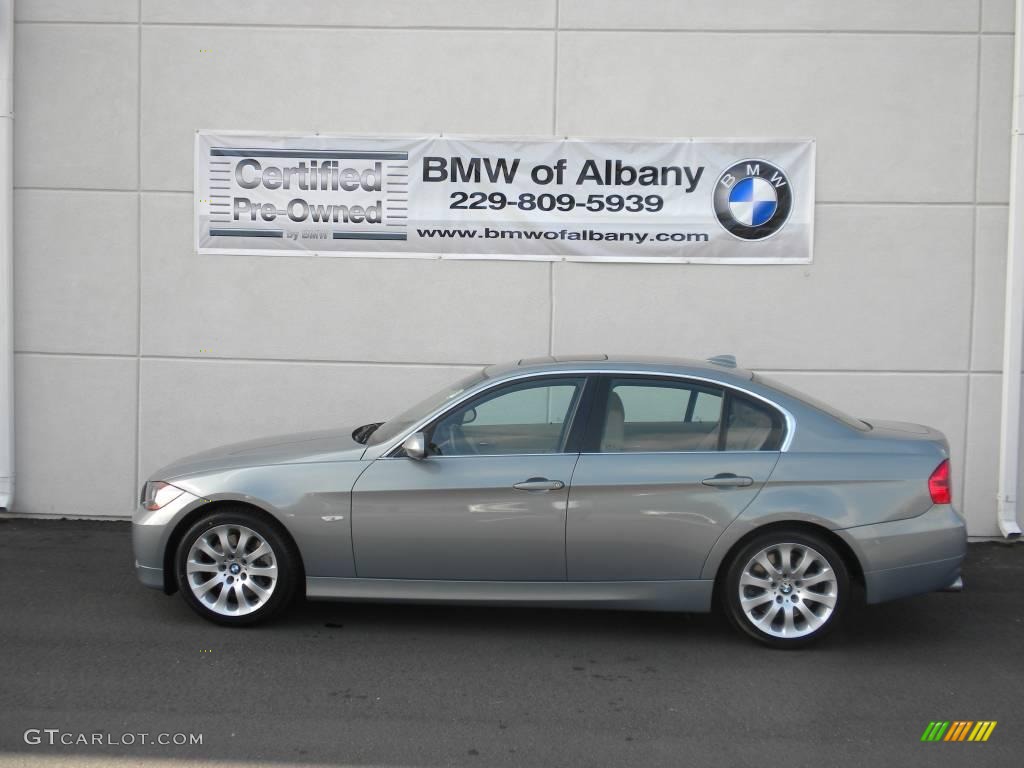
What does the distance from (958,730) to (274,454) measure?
3868mm

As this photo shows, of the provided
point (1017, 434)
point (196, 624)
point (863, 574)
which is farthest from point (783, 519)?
point (1017, 434)

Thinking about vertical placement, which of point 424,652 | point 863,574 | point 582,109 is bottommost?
point 424,652

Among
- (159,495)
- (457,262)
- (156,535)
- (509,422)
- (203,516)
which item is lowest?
(156,535)

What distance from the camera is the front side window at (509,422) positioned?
6.14 meters

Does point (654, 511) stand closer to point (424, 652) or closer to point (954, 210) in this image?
point (424, 652)

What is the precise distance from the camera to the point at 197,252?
30.2ft

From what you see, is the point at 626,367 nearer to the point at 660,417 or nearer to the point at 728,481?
the point at 660,417

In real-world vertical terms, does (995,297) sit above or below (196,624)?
above

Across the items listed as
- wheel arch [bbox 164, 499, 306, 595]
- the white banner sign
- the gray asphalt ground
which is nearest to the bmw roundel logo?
the white banner sign

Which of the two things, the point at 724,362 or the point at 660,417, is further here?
the point at 724,362

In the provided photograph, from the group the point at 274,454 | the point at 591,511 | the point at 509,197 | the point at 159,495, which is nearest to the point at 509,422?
the point at 591,511

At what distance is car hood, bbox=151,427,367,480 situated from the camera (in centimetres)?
623

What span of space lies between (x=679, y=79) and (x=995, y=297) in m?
3.16

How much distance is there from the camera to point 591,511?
5.93 meters
